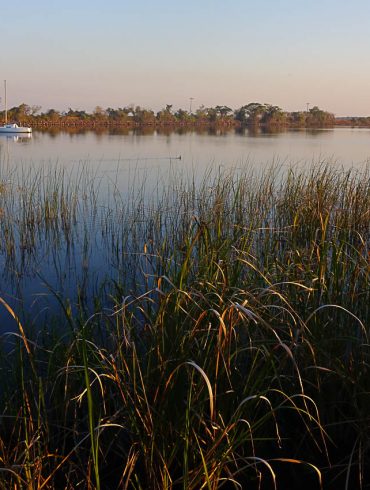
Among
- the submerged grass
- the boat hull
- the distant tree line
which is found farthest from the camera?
the distant tree line

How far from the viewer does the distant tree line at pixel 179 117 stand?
181ft

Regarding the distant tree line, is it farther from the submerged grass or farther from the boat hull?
the submerged grass

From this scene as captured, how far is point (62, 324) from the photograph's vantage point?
3.37 m

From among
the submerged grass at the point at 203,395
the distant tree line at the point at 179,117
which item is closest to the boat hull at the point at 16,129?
the distant tree line at the point at 179,117

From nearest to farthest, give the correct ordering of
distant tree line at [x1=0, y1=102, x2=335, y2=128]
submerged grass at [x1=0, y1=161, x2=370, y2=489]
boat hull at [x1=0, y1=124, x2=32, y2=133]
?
submerged grass at [x1=0, y1=161, x2=370, y2=489]
boat hull at [x1=0, y1=124, x2=32, y2=133]
distant tree line at [x1=0, y1=102, x2=335, y2=128]

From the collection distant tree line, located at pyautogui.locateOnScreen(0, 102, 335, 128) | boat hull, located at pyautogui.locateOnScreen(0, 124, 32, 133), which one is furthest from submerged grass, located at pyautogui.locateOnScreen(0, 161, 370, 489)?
distant tree line, located at pyautogui.locateOnScreen(0, 102, 335, 128)

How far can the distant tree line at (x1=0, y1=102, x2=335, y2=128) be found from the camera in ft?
181

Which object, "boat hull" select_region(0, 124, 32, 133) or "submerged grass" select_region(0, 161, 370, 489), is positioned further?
"boat hull" select_region(0, 124, 32, 133)

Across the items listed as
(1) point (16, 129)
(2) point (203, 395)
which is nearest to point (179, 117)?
(1) point (16, 129)

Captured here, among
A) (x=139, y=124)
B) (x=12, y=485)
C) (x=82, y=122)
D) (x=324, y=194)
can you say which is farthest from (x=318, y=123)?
(x=12, y=485)

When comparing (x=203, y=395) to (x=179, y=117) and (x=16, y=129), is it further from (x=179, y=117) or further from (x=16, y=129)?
(x=179, y=117)

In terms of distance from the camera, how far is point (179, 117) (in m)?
69.0

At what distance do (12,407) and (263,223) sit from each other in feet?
14.0

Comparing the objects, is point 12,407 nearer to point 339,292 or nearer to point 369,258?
point 339,292
